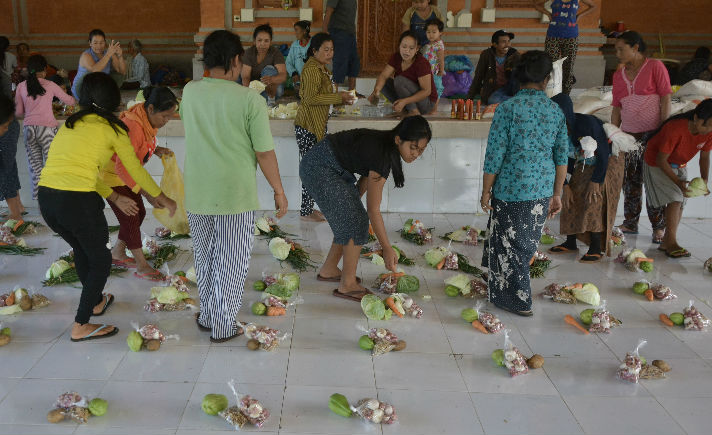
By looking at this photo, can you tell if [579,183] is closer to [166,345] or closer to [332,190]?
[332,190]

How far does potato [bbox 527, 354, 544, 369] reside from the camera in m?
3.24

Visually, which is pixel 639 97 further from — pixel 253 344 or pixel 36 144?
pixel 36 144

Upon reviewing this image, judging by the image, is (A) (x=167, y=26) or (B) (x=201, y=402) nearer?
(B) (x=201, y=402)

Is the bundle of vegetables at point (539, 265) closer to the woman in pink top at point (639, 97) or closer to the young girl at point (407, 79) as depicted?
the woman in pink top at point (639, 97)

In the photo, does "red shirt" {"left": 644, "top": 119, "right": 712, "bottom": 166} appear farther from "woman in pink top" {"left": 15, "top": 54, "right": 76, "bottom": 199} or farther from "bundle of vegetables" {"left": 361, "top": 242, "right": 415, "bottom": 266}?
"woman in pink top" {"left": 15, "top": 54, "right": 76, "bottom": 199}

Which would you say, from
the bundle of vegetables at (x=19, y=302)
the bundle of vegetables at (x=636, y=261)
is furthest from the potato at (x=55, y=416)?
the bundle of vegetables at (x=636, y=261)

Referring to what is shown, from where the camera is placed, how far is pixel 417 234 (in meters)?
5.41

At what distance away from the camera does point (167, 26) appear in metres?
13.7

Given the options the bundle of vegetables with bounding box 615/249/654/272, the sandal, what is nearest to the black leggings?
the sandal

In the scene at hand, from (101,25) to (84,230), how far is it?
475 inches

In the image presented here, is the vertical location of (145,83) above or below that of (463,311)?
above

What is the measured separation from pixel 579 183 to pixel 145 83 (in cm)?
928

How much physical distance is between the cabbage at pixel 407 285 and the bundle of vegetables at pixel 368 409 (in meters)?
1.48

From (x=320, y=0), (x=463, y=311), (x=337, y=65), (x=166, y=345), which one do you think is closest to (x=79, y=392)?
(x=166, y=345)
